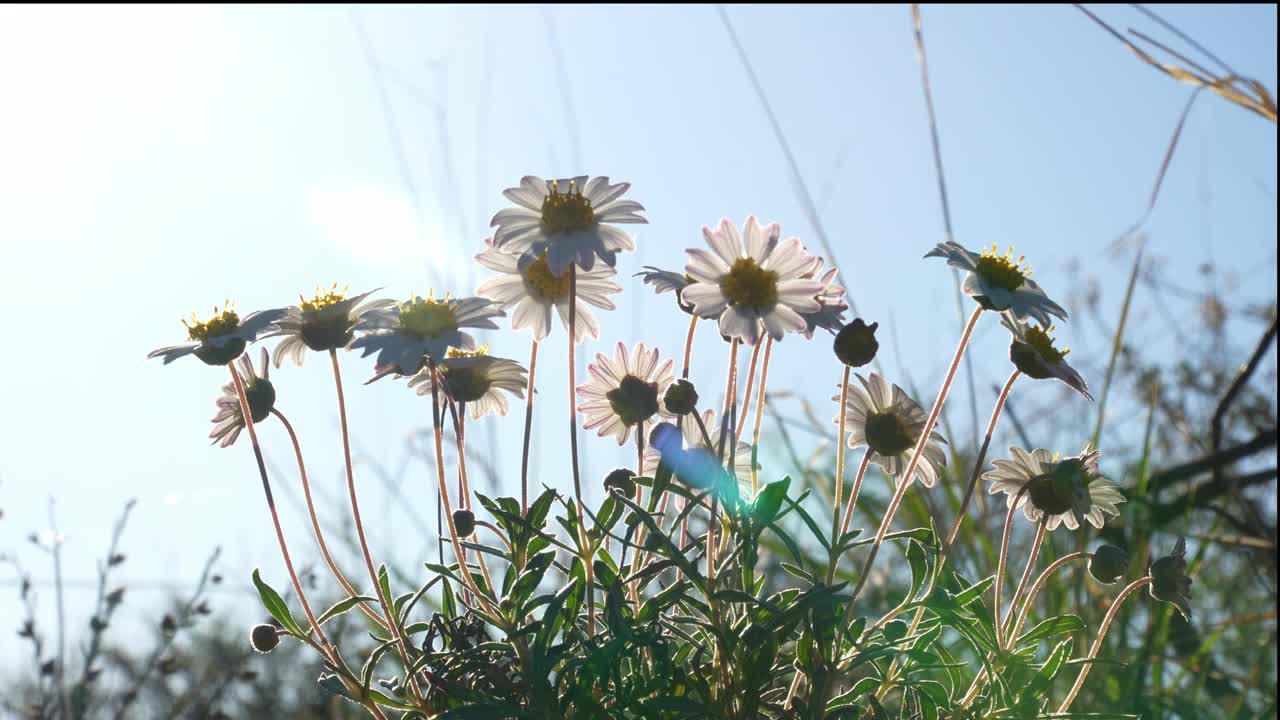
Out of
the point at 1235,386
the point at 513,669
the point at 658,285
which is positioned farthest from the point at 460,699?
the point at 1235,386

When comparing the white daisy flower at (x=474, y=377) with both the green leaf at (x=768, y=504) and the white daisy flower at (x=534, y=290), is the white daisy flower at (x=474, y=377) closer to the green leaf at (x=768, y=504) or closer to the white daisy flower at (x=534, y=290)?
the white daisy flower at (x=534, y=290)

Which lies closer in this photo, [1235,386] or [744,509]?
[744,509]

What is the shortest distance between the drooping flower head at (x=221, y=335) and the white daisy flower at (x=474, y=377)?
174 mm

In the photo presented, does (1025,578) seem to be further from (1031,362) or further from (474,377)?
(474,377)

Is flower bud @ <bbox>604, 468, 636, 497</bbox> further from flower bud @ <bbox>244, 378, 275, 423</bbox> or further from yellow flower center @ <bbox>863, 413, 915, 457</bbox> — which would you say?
flower bud @ <bbox>244, 378, 275, 423</bbox>

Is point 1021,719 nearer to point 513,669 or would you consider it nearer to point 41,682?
point 513,669

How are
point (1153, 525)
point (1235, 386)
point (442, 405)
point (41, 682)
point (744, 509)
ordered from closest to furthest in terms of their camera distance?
point (744, 509), point (442, 405), point (41, 682), point (1235, 386), point (1153, 525)

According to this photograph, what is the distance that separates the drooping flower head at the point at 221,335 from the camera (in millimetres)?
1105

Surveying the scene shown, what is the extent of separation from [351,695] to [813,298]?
58 cm

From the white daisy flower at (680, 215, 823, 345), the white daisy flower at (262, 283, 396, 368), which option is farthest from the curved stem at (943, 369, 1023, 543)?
the white daisy flower at (262, 283, 396, 368)

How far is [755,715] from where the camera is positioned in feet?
3.49

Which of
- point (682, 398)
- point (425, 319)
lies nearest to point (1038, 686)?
point (682, 398)

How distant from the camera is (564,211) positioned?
1.13 metres

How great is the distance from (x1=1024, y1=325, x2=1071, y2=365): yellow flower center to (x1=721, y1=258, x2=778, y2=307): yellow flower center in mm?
278
